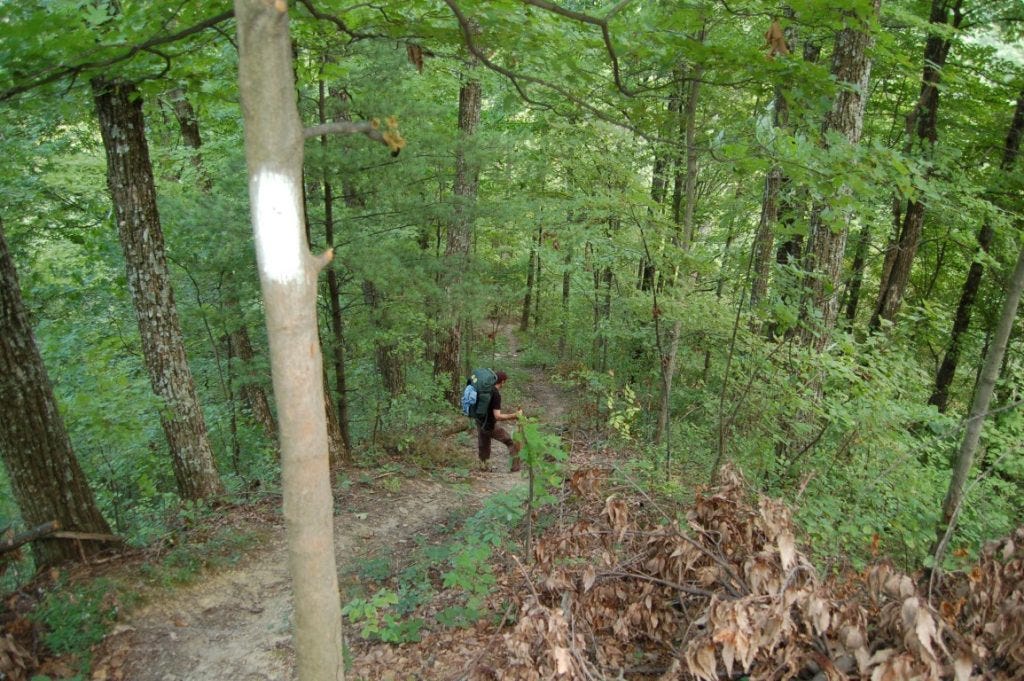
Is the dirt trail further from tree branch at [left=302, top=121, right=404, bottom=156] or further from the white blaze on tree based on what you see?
tree branch at [left=302, top=121, right=404, bottom=156]

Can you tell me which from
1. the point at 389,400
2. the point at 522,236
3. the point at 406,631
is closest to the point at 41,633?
the point at 406,631

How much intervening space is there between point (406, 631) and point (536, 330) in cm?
1664

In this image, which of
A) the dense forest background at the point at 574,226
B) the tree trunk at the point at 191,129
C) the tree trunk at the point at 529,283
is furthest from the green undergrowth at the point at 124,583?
the tree trunk at the point at 529,283

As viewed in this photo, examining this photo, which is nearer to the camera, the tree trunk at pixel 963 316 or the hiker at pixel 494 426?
the hiker at pixel 494 426

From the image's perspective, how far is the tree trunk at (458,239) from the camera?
9445 millimetres

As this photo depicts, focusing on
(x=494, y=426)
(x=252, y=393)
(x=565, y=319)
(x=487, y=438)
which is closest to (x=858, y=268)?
Answer: (x=565, y=319)

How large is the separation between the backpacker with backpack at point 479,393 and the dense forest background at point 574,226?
1.51 meters

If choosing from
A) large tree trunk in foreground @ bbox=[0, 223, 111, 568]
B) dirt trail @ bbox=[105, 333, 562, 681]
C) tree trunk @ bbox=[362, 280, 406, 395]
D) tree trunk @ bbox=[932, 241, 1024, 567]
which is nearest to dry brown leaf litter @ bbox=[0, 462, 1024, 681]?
dirt trail @ bbox=[105, 333, 562, 681]

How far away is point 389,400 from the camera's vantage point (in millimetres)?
11484

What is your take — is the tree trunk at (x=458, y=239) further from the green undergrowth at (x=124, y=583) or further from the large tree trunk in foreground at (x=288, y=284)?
the large tree trunk in foreground at (x=288, y=284)

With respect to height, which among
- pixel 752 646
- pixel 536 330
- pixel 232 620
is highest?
pixel 752 646

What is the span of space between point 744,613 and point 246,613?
4908 millimetres

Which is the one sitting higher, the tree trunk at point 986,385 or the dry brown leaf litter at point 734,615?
the tree trunk at point 986,385

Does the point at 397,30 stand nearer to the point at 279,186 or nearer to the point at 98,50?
the point at 98,50
